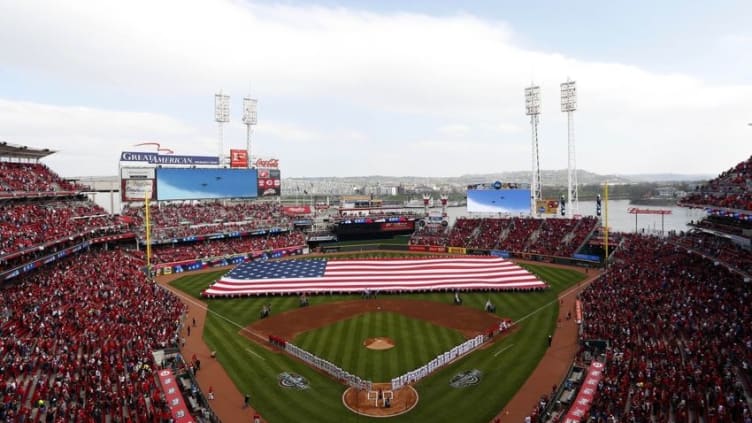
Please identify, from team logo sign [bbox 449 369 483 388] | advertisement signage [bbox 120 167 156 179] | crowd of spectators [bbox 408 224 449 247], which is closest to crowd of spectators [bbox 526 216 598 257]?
crowd of spectators [bbox 408 224 449 247]

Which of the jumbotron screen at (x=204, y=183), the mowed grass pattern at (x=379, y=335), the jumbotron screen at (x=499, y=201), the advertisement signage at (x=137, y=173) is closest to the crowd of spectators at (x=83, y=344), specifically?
the mowed grass pattern at (x=379, y=335)

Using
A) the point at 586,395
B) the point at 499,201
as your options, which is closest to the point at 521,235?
the point at 499,201

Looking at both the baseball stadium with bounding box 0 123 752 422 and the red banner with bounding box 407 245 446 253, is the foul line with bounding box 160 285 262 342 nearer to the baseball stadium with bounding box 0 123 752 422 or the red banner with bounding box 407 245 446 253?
the baseball stadium with bounding box 0 123 752 422

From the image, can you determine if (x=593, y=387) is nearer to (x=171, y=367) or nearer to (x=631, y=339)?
(x=631, y=339)

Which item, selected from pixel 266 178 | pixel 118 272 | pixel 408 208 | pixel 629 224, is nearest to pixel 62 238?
pixel 118 272

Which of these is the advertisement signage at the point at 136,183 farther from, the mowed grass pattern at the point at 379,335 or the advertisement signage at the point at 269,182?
the mowed grass pattern at the point at 379,335

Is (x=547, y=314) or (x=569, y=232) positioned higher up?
(x=569, y=232)
